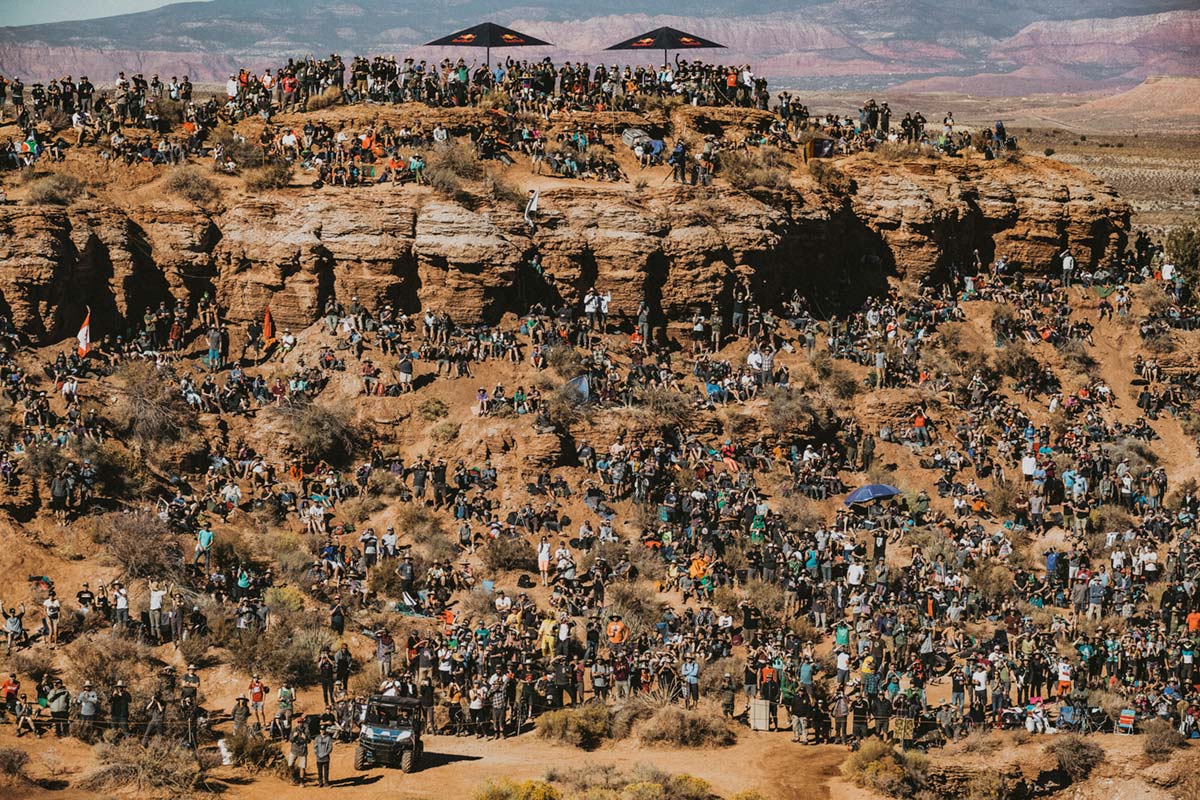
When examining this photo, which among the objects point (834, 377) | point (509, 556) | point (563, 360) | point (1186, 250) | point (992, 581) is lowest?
point (992, 581)

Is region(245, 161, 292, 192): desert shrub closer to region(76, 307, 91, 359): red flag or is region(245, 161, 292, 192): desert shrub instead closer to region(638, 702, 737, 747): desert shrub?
region(76, 307, 91, 359): red flag

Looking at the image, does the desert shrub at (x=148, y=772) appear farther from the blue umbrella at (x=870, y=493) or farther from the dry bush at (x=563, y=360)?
the blue umbrella at (x=870, y=493)

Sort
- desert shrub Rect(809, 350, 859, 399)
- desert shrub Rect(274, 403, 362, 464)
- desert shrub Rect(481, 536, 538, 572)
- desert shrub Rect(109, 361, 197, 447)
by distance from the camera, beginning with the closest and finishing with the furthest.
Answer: desert shrub Rect(481, 536, 538, 572)
desert shrub Rect(109, 361, 197, 447)
desert shrub Rect(274, 403, 362, 464)
desert shrub Rect(809, 350, 859, 399)

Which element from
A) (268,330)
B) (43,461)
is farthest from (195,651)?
(268,330)

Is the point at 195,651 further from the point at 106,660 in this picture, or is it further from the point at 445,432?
the point at 445,432

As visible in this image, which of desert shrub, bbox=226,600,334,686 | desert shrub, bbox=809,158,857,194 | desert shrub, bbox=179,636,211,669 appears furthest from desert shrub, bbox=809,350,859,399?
desert shrub, bbox=179,636,211,669

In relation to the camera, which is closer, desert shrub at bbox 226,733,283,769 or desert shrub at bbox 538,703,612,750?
desert shrub at bbox 226,733,283,769

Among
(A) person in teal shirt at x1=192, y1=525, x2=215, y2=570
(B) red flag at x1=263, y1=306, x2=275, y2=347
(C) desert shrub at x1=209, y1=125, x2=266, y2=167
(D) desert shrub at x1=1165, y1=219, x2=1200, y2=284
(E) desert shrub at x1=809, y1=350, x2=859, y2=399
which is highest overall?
(C) desert shrub at x1=209, y1=125, x2=266, y2=167

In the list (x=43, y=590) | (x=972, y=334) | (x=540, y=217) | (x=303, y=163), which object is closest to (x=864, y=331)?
(x=972, y=334)
